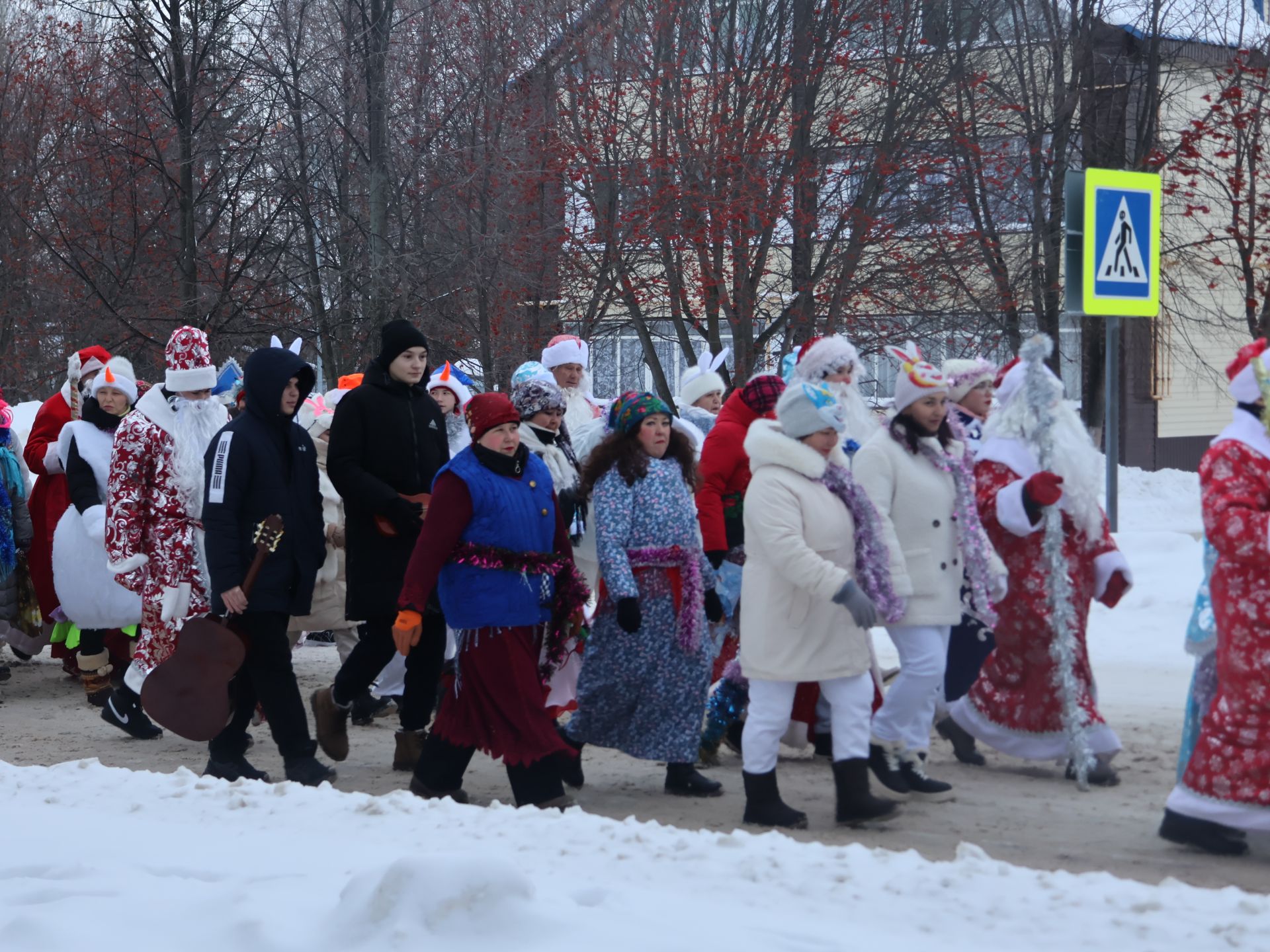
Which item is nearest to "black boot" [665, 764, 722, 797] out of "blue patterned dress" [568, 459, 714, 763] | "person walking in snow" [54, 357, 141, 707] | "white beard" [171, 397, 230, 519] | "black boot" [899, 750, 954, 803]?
"blue patterned dress" [568, 459, 714, 763]

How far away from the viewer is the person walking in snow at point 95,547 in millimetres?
9305

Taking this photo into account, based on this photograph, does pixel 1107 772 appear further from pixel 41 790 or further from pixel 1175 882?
pixel 41 790

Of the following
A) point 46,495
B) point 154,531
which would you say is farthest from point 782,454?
point 46,495

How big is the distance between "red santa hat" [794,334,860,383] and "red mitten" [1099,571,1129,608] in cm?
148

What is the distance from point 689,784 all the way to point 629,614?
0.85 metres

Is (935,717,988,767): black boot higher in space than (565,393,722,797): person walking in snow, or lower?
lower

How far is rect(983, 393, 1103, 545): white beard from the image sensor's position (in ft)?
22.5

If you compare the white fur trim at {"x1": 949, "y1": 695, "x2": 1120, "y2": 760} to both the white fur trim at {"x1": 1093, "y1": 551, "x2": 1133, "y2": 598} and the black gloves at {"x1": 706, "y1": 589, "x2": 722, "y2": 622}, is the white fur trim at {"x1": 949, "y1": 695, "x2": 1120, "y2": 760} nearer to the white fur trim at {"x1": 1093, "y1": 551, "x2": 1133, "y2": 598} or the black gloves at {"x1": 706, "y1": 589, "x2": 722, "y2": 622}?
the white fur trim at {"x1": 1093, "y1": 551, "x2": 1133, "y2": 598}

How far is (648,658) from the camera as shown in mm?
6707

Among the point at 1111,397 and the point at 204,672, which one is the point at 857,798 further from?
the point at 1111,397

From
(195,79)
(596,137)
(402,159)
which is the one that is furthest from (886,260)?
(195,79)

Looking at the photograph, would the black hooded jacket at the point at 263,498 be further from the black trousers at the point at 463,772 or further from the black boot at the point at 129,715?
the black boot at the point at 129,715

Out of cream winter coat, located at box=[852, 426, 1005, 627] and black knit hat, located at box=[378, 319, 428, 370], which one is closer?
cream winter coat, located at box=[852, 426, 1005, 627]

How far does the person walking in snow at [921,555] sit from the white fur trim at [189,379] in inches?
132
